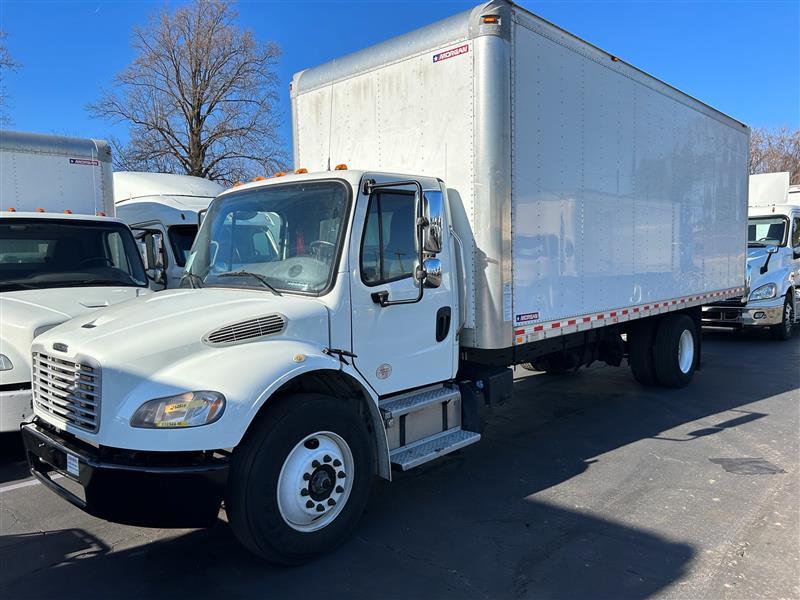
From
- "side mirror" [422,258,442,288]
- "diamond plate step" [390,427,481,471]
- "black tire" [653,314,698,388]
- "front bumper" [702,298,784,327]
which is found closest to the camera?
"diamond plate step" [390,427,481,471]

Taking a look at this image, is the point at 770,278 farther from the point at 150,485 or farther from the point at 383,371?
the point at 150,485

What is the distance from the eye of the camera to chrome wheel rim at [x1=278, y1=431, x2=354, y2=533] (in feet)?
11.4

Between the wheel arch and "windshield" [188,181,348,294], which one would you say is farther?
"windshield" [188,181,348,294]

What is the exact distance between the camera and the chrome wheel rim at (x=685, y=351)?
322 inches

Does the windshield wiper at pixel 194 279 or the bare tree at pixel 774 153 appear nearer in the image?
the windshield wiper at pixel 194 279

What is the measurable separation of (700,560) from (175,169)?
27559 mm

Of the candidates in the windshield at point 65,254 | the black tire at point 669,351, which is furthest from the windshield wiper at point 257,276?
the black tire at point 669,351

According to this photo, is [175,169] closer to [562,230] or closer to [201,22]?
[201,22]

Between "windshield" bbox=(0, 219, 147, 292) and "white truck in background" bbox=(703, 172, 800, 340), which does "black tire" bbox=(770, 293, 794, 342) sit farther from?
"windshield" bbox=(0, 219, 147, 292)

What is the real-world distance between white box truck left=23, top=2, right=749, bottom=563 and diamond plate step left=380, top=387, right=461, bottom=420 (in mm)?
18

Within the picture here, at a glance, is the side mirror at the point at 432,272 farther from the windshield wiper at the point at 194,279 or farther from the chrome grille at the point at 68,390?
the chrome grille at the point at 68,390

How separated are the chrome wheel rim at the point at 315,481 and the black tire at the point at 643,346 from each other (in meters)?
5.51

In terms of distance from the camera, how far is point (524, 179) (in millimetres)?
4906

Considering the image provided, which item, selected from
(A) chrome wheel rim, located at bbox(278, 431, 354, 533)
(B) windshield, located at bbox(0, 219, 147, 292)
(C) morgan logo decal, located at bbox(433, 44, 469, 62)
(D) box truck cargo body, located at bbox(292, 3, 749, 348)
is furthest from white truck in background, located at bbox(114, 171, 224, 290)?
(A) chrome wheel rim, located at bbox(278, 431, 354, 533)
